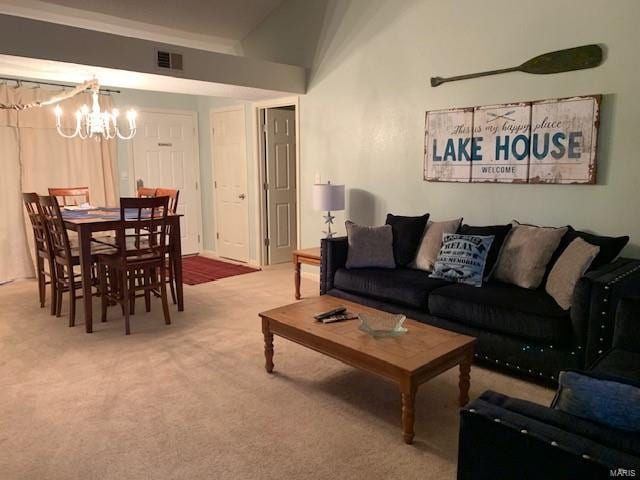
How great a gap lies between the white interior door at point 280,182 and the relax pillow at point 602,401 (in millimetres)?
5198

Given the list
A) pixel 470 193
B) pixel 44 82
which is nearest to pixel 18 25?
pixel 44 82

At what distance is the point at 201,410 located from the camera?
261 centimetres

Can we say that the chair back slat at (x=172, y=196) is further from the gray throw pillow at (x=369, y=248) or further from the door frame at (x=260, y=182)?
the gray throw pillow at (x=369, y=248)

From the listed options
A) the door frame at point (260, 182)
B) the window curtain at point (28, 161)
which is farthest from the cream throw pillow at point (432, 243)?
the window curtain at point (28, 161)

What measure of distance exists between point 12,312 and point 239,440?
3.15 m

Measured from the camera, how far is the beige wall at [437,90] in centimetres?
323

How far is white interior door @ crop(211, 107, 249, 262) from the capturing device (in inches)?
250

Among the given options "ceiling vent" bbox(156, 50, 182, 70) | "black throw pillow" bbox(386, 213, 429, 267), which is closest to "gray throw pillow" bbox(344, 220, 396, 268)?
"black throw pillow" bbox(386, 213, 429, 267)

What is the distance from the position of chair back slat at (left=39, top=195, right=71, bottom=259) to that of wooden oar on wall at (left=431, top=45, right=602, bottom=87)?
3.67 m

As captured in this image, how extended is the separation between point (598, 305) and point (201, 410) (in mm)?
2169

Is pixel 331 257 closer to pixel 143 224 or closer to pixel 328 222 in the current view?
pixel 328 222

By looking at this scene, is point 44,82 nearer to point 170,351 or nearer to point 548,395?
point 170,351

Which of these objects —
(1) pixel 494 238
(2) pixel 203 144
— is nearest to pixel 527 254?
(1) pixel 494 238

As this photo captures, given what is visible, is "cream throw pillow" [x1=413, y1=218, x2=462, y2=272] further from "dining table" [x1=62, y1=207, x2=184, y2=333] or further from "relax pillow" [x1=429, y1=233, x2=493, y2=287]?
"dining table" [x1=62, y1=207, x2=184, y2=333]
